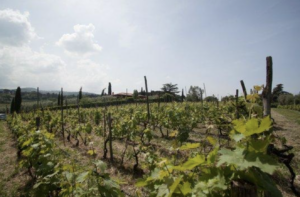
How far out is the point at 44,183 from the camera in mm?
1841

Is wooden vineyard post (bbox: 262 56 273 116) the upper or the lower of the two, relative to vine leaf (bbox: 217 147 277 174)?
upper

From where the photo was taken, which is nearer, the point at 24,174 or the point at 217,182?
the point at 217,182

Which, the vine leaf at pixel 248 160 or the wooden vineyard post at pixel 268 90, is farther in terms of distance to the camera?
the wooden vineyard post at pixel 268 90

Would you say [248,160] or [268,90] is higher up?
[268,90]

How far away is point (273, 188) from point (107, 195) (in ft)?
3.61

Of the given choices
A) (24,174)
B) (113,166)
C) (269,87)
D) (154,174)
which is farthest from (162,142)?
(154,174)

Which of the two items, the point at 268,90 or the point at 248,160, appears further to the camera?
the point at 268,90

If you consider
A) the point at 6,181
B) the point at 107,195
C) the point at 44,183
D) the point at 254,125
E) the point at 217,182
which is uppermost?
the point at 254,125

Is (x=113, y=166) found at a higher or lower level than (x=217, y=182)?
lower

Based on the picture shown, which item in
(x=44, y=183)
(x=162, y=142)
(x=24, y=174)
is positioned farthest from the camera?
(x=162, y=142)

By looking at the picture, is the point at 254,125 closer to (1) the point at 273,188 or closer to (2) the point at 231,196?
(1) the point at 273,188

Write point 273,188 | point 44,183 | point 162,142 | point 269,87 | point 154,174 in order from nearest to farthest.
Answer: point 273,188
point 154,174
point 44,183
point 269,87
point 162,142

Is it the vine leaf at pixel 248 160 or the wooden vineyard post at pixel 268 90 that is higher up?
the wooden vineyard post at pixel 268 90

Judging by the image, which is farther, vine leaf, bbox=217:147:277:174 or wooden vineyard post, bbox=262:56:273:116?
wooden vineyard post, bbox=262:56:273:116
